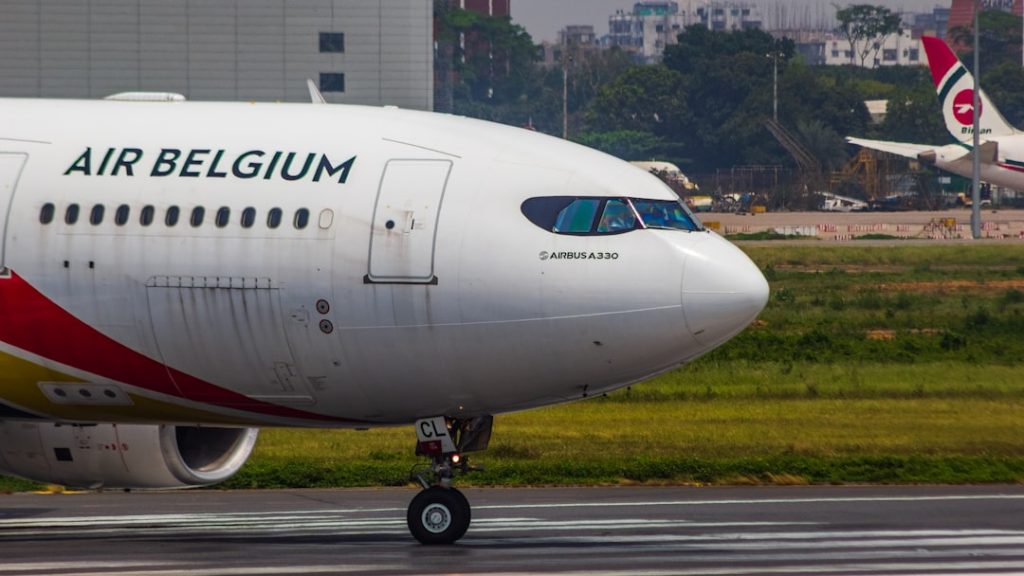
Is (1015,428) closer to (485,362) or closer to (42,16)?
(485,362)

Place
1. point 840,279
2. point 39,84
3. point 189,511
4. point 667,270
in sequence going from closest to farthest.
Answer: point 667,270 < point 189,511 < point 840,279 < point 39,84

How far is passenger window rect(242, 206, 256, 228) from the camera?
59.5ft

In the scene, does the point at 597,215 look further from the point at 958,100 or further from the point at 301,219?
the point at 958,100

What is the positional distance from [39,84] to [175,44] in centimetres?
669

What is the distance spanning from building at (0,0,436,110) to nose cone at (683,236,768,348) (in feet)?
231

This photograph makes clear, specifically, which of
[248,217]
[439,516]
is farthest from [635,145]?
[248,217]

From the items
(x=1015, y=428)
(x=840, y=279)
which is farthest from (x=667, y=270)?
(x=840, y=279)

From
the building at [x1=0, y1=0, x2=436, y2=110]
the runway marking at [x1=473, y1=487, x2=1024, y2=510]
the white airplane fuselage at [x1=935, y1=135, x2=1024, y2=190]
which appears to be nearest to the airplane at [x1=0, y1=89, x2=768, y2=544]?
the runway marking at [x1=473, y1=487, x2=1024, y2=510]

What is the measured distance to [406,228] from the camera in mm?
17797

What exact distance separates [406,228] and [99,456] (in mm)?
5030

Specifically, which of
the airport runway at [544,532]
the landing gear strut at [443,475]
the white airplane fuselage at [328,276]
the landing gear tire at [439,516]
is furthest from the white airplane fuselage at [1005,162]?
the white airplane fuselage at [328,276]

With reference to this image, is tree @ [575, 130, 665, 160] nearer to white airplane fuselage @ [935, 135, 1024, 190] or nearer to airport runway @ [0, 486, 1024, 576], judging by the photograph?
white airplane fuselage @ [935, 135, 1024, 190]

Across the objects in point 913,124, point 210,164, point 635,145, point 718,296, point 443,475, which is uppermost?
point 913,124

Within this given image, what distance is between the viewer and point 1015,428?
98.0 feet
